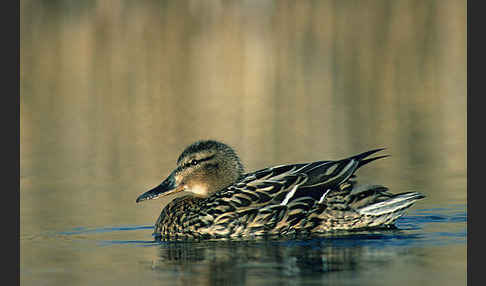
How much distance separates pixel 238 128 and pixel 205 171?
6.76 metres

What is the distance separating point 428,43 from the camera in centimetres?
3150

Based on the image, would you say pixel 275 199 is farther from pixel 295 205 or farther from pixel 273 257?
pixel 273 257

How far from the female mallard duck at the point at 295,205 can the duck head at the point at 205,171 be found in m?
0.41

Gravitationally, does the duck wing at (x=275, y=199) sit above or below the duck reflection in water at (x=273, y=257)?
above

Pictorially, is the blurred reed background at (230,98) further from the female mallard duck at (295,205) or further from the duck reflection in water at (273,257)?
the duck reflection in water at (273,257)

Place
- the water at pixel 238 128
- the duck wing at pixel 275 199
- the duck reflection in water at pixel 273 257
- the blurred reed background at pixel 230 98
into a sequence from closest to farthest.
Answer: the duck reflection in water at pixel 273 257 → the water at pixel 238 128 → the duck wing at pixel 275 199 → the blurred reed background at pixel 230 98

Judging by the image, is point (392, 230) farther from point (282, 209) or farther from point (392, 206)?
point (282, 209)

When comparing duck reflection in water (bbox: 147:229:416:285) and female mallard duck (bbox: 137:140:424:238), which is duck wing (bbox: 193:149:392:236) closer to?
female mallard duck (bbox: 137:140:424:238)

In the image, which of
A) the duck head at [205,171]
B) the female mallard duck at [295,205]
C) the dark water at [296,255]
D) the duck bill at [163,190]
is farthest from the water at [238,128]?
the duck head at [205,171]

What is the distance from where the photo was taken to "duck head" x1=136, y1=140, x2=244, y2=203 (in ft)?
35.6

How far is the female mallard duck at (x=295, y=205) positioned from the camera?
10.2m

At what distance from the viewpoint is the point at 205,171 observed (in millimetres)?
10875

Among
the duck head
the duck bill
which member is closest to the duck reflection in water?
the duck bill

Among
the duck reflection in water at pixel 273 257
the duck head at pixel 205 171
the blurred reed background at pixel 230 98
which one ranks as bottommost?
the duck reflection in water at pixel 273 257
